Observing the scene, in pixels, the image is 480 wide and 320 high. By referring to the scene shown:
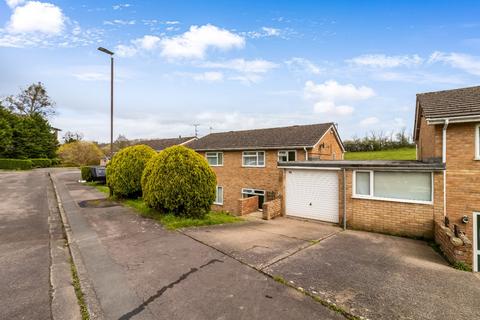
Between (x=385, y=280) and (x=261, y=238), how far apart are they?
10.9 ft

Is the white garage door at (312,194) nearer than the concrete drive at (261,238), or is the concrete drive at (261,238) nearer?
the concrete drive at (261,238)

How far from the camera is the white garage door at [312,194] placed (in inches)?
386

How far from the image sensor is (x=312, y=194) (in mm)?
10414

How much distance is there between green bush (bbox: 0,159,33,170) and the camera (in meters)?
38.1

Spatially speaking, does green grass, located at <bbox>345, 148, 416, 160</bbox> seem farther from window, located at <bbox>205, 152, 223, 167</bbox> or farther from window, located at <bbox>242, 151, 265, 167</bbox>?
window, located at <bbox>205, 152, 223, 167</bbox>

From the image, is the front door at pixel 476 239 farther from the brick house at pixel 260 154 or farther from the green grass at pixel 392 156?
the green grass at pixel 392 156

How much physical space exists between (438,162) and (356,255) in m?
4.59

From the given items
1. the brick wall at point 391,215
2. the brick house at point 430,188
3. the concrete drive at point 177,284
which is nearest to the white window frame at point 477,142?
the brick house at point 430,188

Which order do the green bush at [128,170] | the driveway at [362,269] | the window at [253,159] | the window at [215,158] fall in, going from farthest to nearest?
the window at [215,158]
the window at [253,159]
the green bush at [128,170]
the driveway at [362,269]

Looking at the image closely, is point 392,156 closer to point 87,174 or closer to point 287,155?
point 287,155

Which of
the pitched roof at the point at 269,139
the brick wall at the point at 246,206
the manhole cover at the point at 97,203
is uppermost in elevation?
the pitched roof at the point at 269,139

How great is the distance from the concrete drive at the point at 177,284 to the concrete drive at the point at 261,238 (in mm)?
377

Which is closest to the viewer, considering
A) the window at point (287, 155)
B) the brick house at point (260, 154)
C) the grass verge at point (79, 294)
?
the grass verge at point (79, 294)

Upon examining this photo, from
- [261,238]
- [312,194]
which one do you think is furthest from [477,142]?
[261,238]
